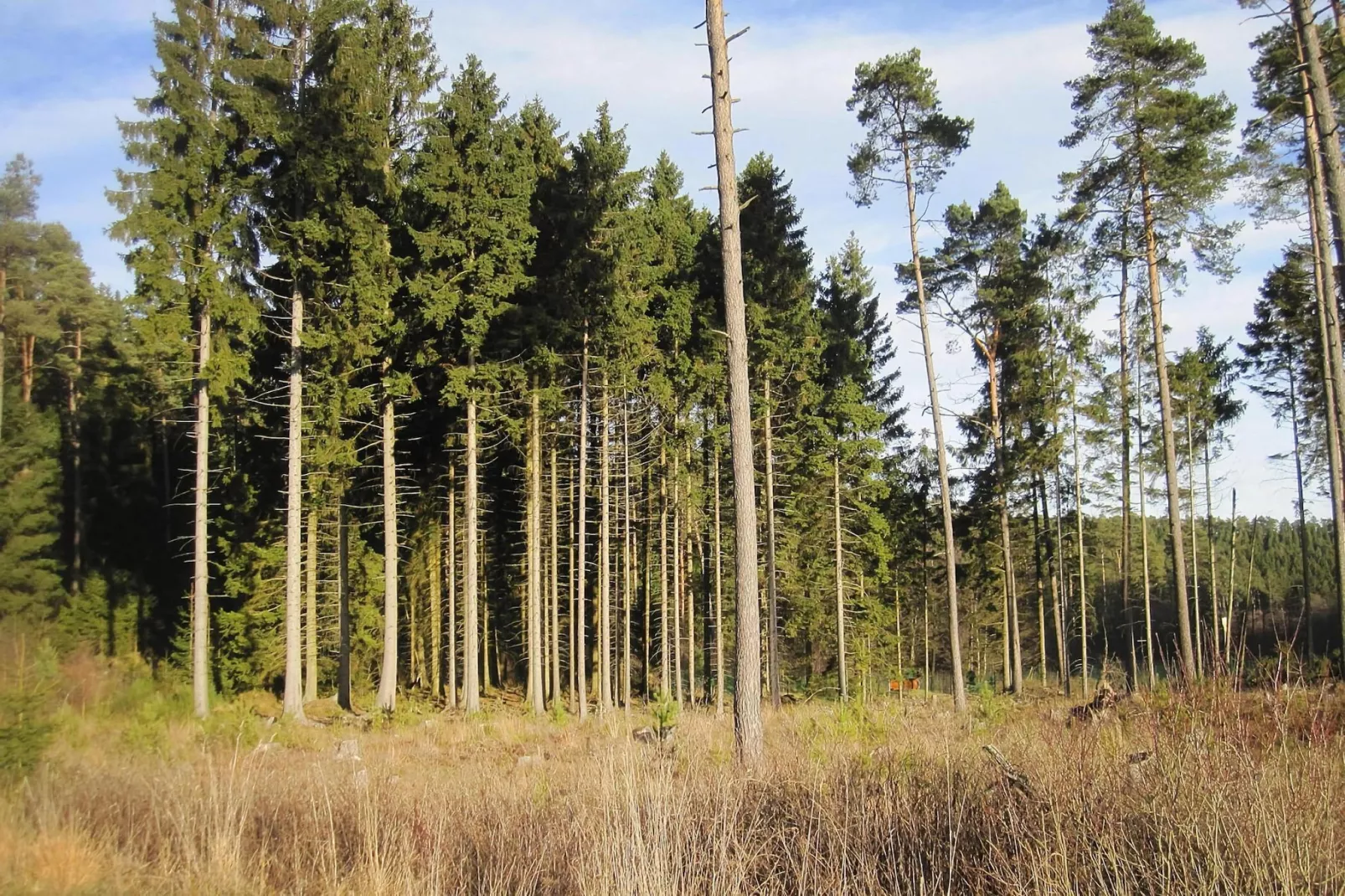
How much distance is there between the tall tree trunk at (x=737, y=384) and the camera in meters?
9.75

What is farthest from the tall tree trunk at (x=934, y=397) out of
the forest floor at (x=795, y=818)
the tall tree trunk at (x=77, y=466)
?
the tall tree trunk at (x=77, y=466)

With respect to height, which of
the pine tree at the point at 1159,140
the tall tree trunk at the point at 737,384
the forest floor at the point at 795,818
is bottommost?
the forest floor at the point at 795,818

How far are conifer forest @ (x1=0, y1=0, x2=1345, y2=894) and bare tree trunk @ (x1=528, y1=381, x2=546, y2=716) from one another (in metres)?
0.18

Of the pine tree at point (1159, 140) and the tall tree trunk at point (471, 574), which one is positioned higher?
the pine tree at point (1159, 140)

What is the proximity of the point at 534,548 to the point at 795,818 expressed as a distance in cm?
1820

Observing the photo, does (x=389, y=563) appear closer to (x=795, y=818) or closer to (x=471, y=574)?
(x=471, y=574)

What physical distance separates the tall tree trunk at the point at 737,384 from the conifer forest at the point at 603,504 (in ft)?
0.19

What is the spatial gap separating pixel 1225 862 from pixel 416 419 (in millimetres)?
25402

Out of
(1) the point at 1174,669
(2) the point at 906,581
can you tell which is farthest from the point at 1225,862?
(2) the point at 906,581

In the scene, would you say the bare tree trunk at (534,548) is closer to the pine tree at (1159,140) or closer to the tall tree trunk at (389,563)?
the tall tree trunk at (389,563)

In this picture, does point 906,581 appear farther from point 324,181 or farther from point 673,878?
point 673,878

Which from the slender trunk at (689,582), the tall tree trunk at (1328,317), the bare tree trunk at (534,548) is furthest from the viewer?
the slender trunk at (689,582)

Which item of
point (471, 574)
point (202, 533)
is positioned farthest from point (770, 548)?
point (202, 533)

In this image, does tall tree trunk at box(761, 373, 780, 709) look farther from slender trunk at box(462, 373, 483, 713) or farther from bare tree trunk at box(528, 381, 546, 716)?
slender trunk at box(462, 373, 483, 713)
